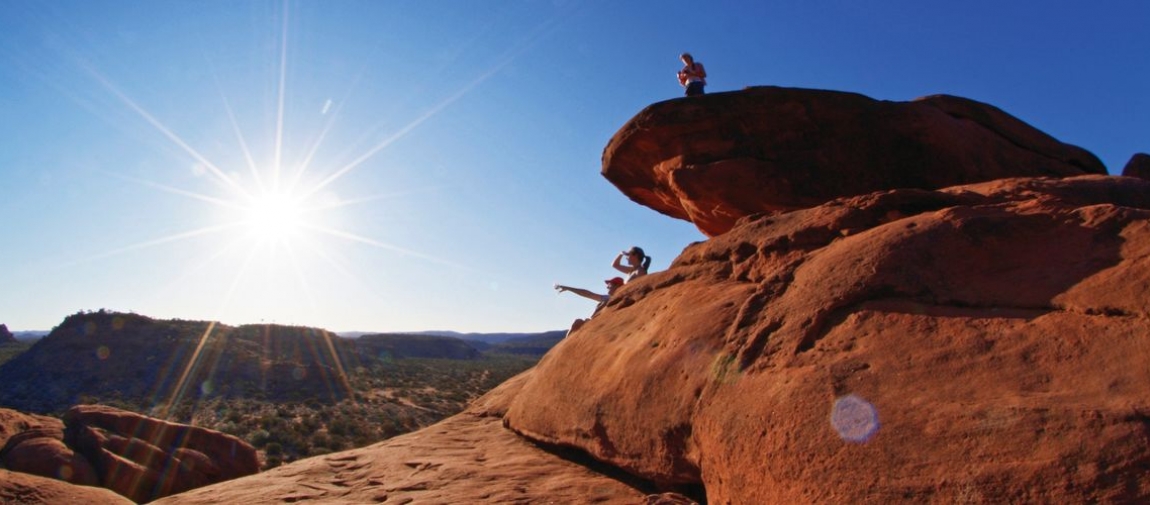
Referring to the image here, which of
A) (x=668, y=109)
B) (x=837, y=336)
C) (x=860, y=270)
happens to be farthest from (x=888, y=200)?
(x=668, y=109)

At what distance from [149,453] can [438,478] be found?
7.79 meters

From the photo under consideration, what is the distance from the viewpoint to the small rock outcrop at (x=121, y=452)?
1016 centimetres

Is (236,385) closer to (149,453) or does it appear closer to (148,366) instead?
(148,366)

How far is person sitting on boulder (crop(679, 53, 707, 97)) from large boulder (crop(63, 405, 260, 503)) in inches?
437

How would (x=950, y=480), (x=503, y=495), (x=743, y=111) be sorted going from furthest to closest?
(x=743, y=111), (x=503, y=495), (x=950, y=480)

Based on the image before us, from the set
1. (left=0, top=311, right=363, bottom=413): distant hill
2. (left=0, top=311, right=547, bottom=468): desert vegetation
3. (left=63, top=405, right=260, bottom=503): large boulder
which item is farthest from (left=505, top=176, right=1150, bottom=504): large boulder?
(left=0, top=311, right=363, bottom=413): distant hill

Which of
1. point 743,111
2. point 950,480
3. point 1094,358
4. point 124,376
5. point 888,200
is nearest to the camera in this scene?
point 950,480

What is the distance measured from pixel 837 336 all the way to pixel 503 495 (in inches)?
124

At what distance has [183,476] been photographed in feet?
36.6

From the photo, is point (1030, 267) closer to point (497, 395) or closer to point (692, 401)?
point (692, 401)

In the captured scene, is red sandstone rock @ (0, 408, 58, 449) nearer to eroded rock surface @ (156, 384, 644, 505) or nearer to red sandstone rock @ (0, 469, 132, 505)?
red sandstone rock @ (0, 469, 132, 505)

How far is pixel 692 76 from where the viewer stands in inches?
419

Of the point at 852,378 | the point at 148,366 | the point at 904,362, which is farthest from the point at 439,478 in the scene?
the point at 148,366

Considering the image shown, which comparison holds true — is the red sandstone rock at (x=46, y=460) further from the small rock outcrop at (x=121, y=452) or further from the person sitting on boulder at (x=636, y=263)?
the person sitting on boulder at (x=636, y=263)
